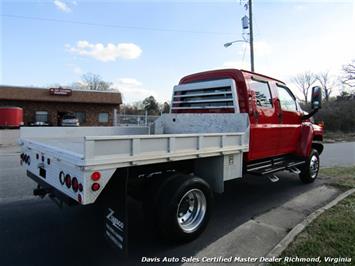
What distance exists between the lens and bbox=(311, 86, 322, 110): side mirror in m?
6.18

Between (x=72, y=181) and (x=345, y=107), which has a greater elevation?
(x=345, y=107)

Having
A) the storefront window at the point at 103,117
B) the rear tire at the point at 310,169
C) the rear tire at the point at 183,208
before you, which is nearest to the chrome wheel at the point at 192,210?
the rear tire at the point at 183,208

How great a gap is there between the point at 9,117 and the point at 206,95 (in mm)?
24057

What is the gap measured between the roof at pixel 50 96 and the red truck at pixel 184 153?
2477cm

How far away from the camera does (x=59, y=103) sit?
94.3 feet

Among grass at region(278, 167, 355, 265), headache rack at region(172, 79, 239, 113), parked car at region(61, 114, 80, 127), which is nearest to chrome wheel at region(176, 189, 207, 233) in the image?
grass at region(278, 167, 355, 265)

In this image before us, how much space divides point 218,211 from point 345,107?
33.5 metres

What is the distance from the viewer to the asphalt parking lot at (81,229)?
3.40 meters

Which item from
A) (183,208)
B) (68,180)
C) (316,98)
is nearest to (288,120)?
(316,98)

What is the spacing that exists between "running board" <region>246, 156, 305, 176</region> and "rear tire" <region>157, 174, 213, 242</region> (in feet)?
4.35

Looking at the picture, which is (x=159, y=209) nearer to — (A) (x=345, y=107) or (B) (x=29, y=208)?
(B) (x=29, y=208)

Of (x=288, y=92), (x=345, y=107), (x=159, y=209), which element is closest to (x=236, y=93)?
(x=288, y=92)

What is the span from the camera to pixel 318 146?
7578mm

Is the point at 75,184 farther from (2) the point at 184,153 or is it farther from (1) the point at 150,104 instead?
(1) the point at 150,104
